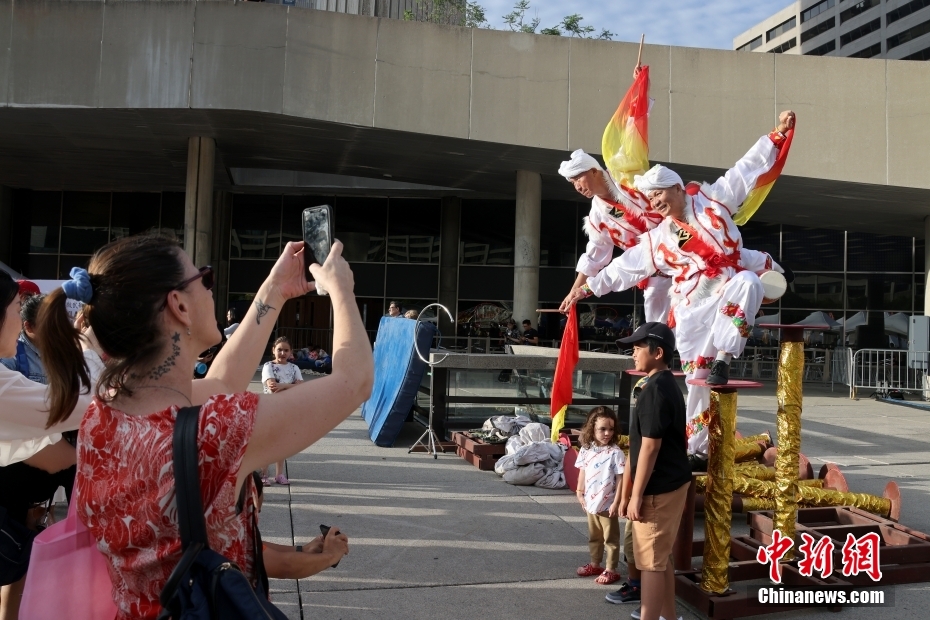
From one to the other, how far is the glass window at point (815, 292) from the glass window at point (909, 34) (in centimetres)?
5156

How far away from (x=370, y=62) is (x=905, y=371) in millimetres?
14557

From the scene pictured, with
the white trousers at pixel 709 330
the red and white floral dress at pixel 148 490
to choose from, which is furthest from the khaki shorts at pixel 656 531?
the red and white floral dress at pixel 148 490

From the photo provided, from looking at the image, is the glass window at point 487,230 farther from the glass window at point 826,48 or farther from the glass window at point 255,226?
the glass window at point 826,48

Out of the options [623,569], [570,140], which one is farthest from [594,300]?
[623,569]

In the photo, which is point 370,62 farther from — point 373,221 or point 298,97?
point 373,221

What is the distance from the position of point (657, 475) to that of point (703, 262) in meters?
2.24

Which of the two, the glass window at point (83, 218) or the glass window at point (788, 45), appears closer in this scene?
the glass window at point (83, 218)

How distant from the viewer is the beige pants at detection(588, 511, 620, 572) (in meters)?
4.74

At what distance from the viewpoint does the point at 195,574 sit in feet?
4.90

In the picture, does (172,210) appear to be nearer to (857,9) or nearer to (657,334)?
(657,334)

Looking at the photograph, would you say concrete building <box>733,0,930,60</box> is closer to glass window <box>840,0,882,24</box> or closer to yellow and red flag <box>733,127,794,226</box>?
glass window <box>840,0,882,24</box>

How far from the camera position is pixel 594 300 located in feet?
86.1

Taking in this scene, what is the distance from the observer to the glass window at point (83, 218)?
26828mm

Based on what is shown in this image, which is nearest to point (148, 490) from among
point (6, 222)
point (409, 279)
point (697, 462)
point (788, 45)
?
point (697, 462)
